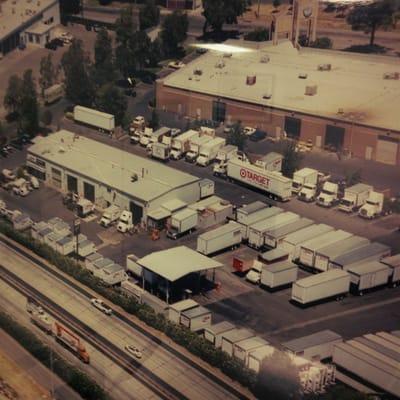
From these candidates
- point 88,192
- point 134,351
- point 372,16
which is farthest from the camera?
point 372,16

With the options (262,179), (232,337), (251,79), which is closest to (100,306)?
(232,337)

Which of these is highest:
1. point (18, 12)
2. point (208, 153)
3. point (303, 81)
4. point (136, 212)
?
point (18, 12)

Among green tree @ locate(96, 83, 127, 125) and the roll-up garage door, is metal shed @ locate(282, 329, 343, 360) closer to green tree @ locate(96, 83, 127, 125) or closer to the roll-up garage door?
the roll-up garage door

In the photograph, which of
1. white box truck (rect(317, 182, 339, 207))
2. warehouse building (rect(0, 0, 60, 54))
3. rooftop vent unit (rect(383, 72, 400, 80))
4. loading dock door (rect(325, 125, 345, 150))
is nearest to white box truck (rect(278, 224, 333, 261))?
white box truck (rect(317, 182, 339, 207))

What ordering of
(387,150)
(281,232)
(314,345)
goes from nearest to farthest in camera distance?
(314,345) → (281,232) → (387,150)

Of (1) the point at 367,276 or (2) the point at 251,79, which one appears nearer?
(1) the point at 367,276

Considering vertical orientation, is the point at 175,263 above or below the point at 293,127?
below

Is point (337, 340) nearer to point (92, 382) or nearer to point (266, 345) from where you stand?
point (266, 345)

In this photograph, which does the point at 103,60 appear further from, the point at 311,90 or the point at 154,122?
the point at 311,90
